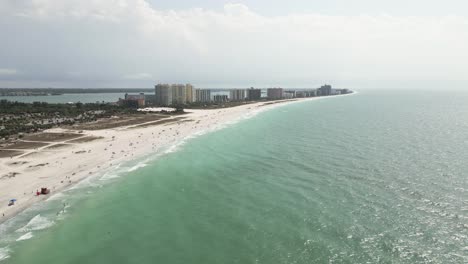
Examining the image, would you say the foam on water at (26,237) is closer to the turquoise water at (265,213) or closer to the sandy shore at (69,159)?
the turquoise water at (265,213)

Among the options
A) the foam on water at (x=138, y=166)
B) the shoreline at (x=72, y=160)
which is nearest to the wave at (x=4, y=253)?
the shoreline at (x=72, y=160)

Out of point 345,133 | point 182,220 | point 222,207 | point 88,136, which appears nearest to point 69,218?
point 182,220

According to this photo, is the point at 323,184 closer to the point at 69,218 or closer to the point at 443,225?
the point at 443,225

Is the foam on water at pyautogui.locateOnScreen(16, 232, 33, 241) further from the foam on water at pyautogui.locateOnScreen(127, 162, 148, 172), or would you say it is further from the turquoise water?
the foam on water at pyautogui.locateOnScreen(127, 162, 148, 172)

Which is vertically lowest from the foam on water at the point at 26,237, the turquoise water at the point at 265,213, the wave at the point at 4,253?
the wave at the point at 4,253

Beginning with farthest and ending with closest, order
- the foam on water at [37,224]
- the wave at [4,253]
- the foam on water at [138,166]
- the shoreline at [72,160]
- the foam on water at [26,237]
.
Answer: the foam on water at [138,166]
the shoreline at [72,160]
the foam on water at [37,224]
the foam on water at [26,237]
the wave at [4,253]

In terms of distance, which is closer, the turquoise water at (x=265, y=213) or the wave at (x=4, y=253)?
the turquoise water at (x=265, y=213)

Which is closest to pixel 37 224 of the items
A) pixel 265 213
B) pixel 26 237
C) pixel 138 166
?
pixel 26 237
